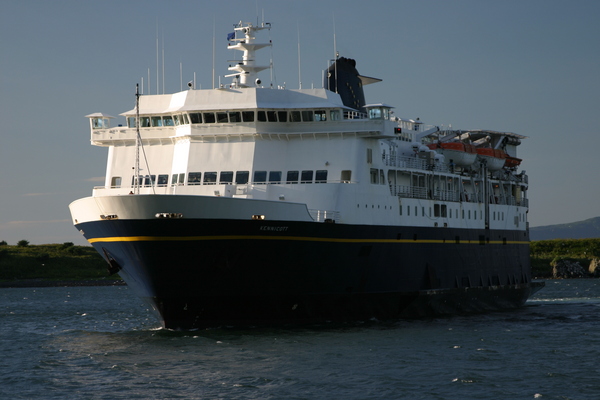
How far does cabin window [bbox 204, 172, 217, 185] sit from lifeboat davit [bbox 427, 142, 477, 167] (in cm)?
1408

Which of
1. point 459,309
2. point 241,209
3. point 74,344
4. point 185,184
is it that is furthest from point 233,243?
point 459,309

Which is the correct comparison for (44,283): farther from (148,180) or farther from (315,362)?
(315,362)

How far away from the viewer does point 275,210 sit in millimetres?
27469

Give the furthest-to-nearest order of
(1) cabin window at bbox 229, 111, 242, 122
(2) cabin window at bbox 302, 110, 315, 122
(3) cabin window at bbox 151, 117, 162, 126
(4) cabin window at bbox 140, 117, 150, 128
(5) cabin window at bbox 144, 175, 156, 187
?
(4) cabin window at bbox 140, 117, 150, 128, (3) cabin window at bbox 151, 117, 162, 126, (5) cabin window at bbox 144, 175, 156, 187, (2) cabin window at bbox 302, 110, 315, 122, (1) cabin window at bbox 229, 111, 242, 122

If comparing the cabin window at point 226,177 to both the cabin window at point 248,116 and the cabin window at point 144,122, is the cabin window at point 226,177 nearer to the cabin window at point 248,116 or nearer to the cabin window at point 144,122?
the cabin window at point 248,116

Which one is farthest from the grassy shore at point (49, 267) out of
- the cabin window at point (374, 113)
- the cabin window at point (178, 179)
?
the cabin window at point (374, 113)

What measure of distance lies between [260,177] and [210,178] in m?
1.85

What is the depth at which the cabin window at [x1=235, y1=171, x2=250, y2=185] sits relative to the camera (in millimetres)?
30766

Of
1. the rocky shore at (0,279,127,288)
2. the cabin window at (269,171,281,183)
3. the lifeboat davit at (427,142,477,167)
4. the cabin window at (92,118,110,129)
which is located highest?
the cabin window at (92,118,110,129)

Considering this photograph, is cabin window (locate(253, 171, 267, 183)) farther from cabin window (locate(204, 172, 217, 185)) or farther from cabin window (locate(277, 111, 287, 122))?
cabin window (locate(277, 111, 287, 122))

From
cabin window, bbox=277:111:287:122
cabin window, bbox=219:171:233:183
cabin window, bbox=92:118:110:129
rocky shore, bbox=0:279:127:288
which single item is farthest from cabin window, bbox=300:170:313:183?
rocky shore, bbox=0:279:127:288

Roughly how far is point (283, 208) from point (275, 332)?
412 centimetres

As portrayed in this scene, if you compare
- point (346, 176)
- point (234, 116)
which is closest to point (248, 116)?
point (234, 116)

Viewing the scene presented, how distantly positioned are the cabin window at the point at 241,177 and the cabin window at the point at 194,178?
4.52 ft
